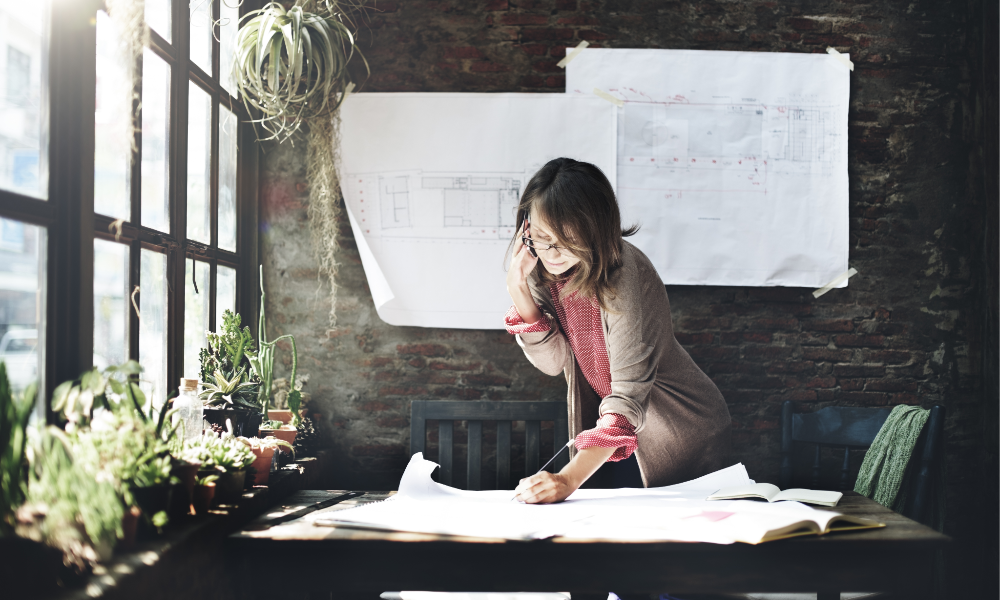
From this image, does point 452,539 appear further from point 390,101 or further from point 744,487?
point 390,101

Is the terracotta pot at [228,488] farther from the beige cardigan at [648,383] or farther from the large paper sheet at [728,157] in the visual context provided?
the large paper sheet at [728,157]

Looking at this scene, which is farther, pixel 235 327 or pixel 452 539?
pixel 235 327

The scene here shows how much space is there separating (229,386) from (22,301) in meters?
0.62

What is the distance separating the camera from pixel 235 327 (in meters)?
1.93

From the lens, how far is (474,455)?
1.94 meters

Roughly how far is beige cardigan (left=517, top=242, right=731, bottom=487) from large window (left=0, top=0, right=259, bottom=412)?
3.46 ft

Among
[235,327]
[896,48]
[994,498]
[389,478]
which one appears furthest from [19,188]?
[994,498]

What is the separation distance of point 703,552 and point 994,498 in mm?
2278

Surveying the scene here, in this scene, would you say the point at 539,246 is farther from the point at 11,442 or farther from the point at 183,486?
the point at 11,442

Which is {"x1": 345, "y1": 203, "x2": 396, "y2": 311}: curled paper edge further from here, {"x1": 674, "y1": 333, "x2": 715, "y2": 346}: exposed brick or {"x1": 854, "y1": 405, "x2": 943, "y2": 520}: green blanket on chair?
{"x1": 854, "y1": 405, "x2": 943, "y2": 520}: green blanket on chair

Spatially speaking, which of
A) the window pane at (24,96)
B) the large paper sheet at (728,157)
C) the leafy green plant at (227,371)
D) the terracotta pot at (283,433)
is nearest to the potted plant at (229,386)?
the leafy green plant at (227,371)

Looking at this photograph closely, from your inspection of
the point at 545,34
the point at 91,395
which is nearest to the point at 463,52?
the point at 545,34

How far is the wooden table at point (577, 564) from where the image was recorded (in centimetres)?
116

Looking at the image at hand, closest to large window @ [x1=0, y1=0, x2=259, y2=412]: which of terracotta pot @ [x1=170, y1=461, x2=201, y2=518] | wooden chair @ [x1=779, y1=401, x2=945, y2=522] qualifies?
terracotta pot @ [x1=170, y1=461, x2=201, y2=518]
